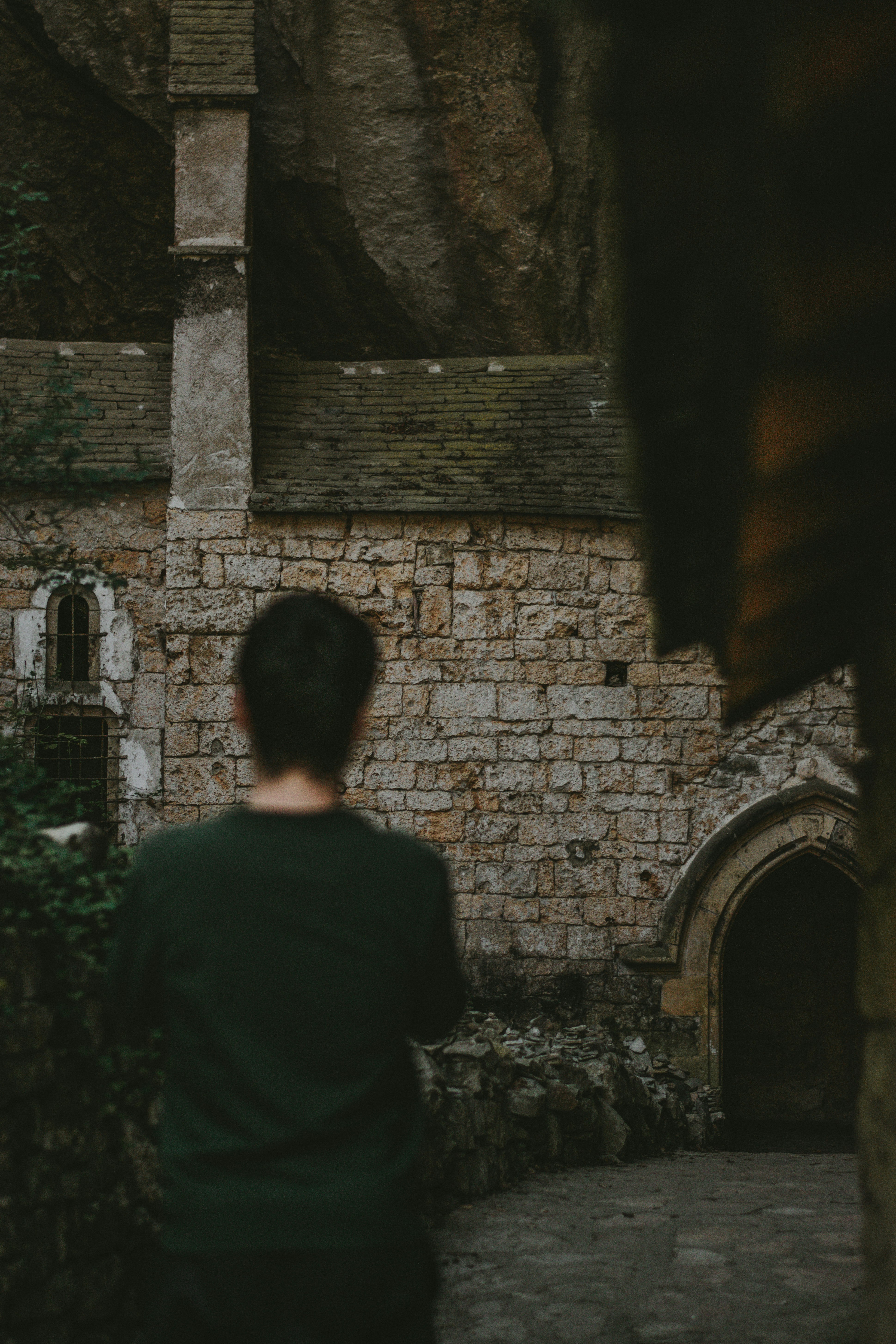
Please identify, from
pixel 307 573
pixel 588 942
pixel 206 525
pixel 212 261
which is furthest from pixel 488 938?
pixel 212 261

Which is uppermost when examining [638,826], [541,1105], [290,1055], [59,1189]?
[638,826]

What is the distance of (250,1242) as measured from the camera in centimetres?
140

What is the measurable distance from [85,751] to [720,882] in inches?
192

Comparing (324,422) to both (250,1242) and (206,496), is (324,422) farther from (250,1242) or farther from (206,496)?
(250,1242)

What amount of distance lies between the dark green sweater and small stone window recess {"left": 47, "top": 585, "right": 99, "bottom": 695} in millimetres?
7702

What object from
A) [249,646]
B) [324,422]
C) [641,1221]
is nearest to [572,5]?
[249,646]

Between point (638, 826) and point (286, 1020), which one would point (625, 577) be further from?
point (286, 1020)

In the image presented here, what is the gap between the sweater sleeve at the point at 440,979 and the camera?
156 cm

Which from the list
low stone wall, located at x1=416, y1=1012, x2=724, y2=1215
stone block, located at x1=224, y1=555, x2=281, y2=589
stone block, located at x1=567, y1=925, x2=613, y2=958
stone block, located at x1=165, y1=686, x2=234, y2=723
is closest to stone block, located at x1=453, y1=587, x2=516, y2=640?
stone block, located at x1=224, y1=555, x2=281, y2=589

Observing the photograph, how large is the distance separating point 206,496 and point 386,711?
6.79 ft

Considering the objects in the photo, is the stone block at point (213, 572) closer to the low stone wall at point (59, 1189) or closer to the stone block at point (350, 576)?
the stone block at point (350, 576)

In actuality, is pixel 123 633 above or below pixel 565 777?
above

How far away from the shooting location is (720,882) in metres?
8.53

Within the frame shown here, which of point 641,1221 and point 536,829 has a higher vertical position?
point 536,829
